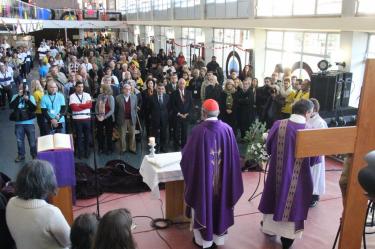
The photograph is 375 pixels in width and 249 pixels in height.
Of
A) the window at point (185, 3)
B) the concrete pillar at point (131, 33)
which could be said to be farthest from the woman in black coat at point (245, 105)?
the concrete pillar at point (131, 33)

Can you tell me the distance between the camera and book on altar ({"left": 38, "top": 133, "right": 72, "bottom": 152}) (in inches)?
182

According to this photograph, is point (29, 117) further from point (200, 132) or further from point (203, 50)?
→ point (203, 50)

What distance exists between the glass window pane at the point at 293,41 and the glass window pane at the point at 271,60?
57cm

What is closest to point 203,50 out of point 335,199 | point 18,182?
point 335,199

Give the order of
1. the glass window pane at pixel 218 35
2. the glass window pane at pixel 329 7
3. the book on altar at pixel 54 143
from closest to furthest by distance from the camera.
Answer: the book on altar at pixel 54 143
the glass window pane at pixel 329 7
the glass window pane at pixel 218 35

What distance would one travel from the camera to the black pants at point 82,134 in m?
8.10

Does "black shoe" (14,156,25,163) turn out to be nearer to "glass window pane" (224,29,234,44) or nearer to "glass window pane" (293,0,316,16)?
"glass window pane" (293,0,316,16)

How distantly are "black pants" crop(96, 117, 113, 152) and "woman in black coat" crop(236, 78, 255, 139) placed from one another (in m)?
3.18

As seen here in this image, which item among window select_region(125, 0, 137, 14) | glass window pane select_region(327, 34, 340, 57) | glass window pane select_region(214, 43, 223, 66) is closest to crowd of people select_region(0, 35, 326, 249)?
glass window pane select_region(327, 34, 340, 57)

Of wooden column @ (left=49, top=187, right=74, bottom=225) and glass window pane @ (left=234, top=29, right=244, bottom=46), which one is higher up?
glass window pane @ (left=234, top=29, right=244, bottom=46)

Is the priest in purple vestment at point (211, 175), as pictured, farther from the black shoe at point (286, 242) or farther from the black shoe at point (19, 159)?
the black shoe at point (19, 159)

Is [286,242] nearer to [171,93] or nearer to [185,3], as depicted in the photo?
[171,93]

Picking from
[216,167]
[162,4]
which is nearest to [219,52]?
[162,4]

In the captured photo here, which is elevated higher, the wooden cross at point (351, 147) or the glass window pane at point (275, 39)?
the glass window pane at point (275, 39)
